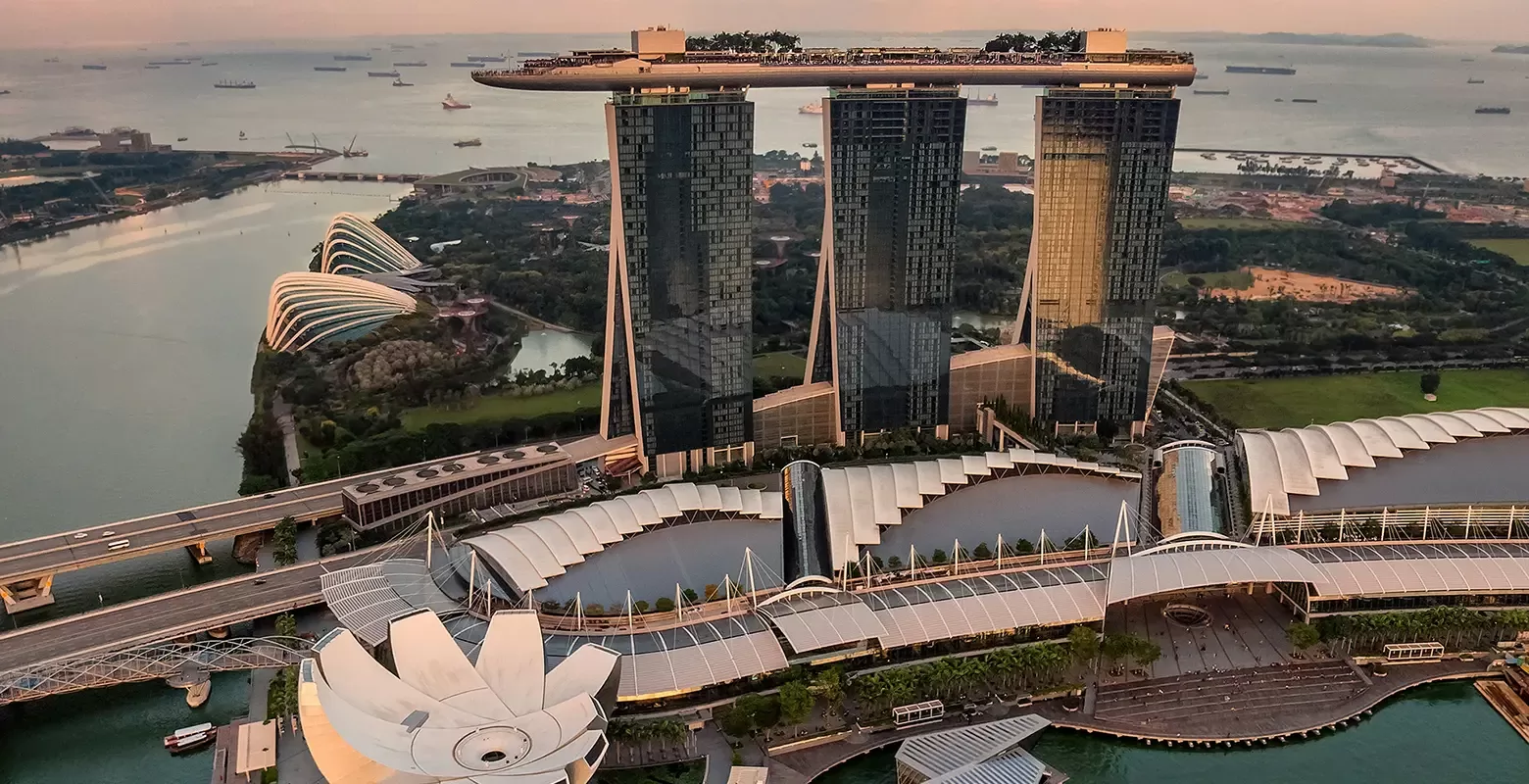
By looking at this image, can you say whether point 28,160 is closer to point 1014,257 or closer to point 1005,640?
point 1014,257

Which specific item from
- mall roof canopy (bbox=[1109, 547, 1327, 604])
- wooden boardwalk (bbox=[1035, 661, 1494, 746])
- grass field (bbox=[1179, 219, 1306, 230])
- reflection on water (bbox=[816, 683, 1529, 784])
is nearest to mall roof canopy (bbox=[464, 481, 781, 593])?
reflection on water (bbox=[816, 683, 1529, 784])

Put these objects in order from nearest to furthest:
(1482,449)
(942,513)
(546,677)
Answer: (546,677) < (942,513) < (1482,449)

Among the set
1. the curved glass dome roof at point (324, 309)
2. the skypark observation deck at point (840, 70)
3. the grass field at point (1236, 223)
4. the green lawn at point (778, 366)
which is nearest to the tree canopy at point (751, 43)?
the skypark observation deck at point (840, 70)

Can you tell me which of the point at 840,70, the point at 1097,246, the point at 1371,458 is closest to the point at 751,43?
the point at 840,70

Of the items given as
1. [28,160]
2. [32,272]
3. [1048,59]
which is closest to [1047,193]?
[1048,59]

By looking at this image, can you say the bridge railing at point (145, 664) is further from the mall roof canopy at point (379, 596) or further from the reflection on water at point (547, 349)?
the reflection on water at point (547, 349)

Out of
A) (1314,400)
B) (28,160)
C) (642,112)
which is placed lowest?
(1314,400)

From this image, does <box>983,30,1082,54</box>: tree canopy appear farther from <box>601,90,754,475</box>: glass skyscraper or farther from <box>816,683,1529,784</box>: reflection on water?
<box>816,683,1529,784</box>: reflection on water
